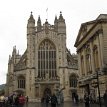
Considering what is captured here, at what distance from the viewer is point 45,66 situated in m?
65.8

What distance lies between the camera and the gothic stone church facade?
211 feet

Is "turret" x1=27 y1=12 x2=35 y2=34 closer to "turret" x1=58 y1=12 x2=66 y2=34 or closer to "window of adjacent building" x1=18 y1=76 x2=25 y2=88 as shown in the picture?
"turret" x1=58 y1=12 x2=66 y2=34

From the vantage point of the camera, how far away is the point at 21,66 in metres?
67.5

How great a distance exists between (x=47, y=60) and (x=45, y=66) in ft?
4.77

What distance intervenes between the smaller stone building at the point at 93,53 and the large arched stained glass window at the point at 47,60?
70.8 feet

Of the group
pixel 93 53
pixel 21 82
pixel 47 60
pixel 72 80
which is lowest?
pixel 21 82

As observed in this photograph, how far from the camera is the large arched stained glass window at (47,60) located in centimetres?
6544

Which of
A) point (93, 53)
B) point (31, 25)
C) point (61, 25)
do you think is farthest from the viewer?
point (31, 25)

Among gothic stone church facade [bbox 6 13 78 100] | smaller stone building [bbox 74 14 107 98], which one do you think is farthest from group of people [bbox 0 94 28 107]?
gothic stone church facade [bbox 6 13 78 100]

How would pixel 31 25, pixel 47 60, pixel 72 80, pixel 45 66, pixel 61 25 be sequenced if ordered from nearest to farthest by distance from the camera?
1. pixel 45 66
2. pixel 47 60
3. pixel 72 80
4. pixel 61 25
5. pixel 31 25

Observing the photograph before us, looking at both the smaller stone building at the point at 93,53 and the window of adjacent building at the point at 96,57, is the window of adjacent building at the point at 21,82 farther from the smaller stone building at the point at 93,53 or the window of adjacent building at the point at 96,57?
the window of adjacent building at the point at 96,57

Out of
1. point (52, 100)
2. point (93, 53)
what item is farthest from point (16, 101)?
point (93, 53)

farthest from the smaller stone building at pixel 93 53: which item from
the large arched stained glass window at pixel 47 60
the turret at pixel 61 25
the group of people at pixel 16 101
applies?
the turret at pixel 61 25

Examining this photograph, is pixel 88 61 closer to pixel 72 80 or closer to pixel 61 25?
pixel 72 80
